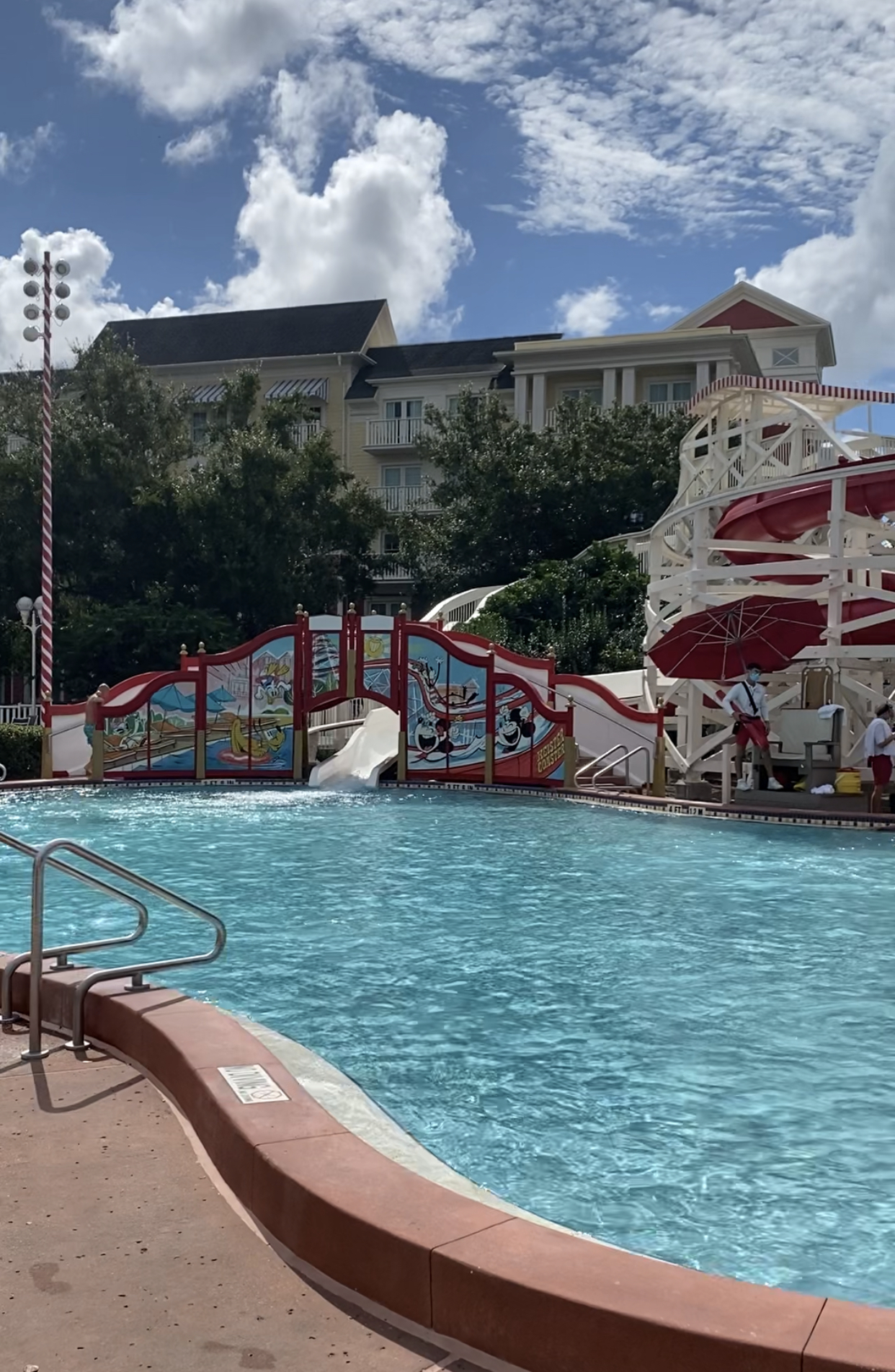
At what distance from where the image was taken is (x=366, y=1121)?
5133 millimetres

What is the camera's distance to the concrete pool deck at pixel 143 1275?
9.39 feet

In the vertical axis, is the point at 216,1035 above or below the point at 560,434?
below

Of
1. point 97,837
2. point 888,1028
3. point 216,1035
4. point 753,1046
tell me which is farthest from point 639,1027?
point 97,837

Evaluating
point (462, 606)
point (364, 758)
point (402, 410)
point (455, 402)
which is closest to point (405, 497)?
point (402, 410)

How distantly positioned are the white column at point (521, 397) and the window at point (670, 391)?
4.04 m

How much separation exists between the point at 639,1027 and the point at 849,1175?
2.06m

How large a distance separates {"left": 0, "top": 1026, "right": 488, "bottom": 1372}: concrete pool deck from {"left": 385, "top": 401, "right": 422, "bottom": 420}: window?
3939cm

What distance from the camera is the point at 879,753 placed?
16578 mm

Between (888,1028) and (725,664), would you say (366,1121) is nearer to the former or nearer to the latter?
(888,1028)

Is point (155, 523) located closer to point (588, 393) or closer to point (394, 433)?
point (394, 433)

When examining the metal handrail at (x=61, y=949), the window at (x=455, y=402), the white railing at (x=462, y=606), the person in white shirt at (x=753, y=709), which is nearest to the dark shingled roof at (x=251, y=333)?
Answer: the window at (x=455, y=402)

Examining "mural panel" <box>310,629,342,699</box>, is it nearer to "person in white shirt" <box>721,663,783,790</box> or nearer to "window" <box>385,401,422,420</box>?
"person in white shirt" <box>721,663,783,790</box>

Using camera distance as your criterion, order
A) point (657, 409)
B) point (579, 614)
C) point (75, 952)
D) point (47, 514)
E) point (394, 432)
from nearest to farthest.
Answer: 1. point (75, 952)
2. point (47, 514)
3. point (579, 614)
4. point (657, 409)
5. point (394, 432)

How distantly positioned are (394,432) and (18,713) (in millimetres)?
18858
